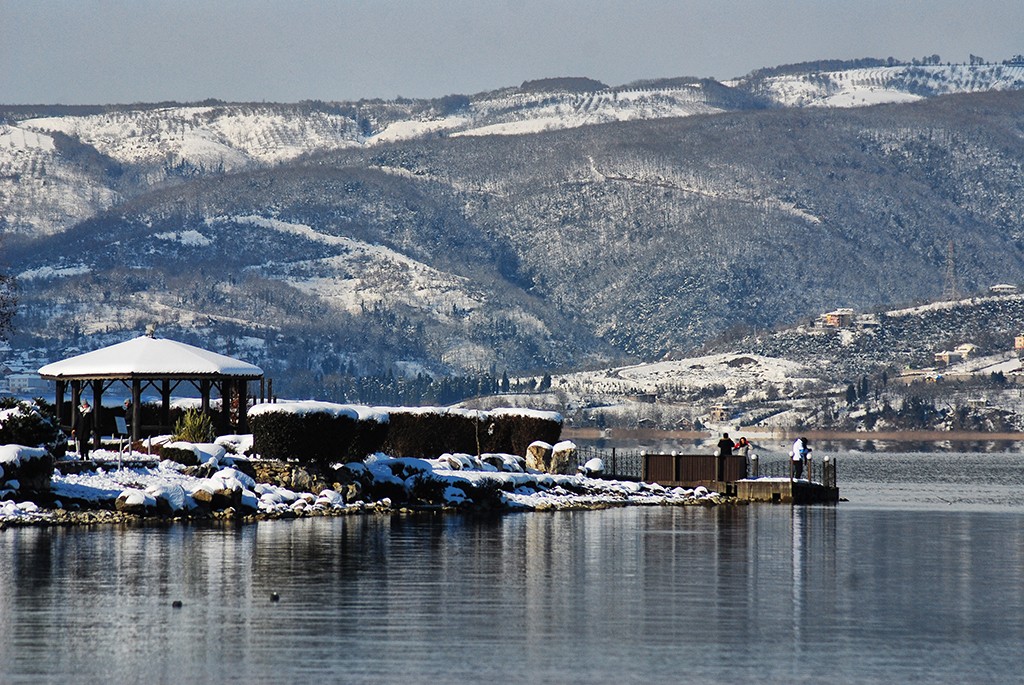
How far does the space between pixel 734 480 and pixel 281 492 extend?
24892 mm

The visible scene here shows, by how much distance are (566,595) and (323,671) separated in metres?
8.24

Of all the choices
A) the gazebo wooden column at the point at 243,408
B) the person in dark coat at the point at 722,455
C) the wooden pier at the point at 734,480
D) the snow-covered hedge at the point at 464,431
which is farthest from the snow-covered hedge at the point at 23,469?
the person in dark coat at the point at 722,455

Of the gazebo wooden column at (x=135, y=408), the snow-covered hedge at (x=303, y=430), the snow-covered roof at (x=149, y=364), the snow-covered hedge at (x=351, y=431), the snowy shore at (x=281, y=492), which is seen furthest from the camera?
the gazebo wooden column at (x=135, y=408)

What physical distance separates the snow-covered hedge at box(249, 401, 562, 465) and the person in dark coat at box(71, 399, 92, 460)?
4.86 metres

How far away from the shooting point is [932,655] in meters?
22.1

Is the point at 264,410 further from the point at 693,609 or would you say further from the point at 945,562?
the point at 693,609

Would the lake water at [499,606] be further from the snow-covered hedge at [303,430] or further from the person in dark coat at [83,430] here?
the person in dark coat at [83,430]

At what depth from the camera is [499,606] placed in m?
26.4

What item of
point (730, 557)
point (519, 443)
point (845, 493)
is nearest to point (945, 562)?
point (730, 557)

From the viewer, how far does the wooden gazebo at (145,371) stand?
2331 inches

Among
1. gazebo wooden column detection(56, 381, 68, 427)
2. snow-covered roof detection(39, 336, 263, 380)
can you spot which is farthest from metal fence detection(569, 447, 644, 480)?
gazebo wooden column detection(56, 381, 68, 427)

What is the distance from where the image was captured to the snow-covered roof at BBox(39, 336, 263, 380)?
5916 cm

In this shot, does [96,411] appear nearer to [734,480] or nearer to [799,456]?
[734,480]

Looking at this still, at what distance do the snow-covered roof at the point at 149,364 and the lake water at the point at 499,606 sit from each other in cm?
1718
